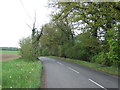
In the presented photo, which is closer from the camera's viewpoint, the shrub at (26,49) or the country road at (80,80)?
the country road at (80,80)

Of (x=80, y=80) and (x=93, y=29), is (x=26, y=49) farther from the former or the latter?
(x=80, y=80)

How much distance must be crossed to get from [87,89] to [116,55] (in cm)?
687

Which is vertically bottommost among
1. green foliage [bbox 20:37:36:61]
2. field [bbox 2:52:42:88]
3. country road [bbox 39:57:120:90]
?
country road [bbox 39:57:120:90]

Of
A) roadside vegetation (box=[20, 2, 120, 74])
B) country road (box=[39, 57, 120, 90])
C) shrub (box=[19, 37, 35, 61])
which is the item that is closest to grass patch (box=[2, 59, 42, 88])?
country road (box=[39, 57, 120, 90])

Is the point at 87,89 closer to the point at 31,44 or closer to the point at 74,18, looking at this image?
the point at 74,18

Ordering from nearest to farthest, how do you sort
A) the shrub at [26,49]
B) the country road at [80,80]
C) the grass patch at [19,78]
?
the grass patch at [19,78] → the country road at [80,80] → the shrub at [26,49]

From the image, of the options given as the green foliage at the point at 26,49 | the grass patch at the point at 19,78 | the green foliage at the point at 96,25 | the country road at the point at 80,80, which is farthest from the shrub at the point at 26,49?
→ the grass patch at the point at 19,78

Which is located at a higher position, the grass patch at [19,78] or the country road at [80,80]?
the grass patch at [19,78]

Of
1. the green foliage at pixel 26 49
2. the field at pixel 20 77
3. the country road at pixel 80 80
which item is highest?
the green foliage at pixel 26 49

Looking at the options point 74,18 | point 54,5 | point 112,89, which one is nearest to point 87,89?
point 112,89

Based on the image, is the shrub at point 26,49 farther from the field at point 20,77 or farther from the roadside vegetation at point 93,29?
the field at point 20,77

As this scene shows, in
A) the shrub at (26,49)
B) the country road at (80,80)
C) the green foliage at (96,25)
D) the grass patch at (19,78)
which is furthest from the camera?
the shrub at (26,49)

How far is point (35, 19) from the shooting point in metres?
28.9

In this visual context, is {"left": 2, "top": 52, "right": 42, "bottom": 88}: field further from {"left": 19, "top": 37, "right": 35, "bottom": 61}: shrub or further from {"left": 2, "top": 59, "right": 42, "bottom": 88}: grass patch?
{"left": 19, "top": 37, "right": 35, "bottom": 61}: shrub
